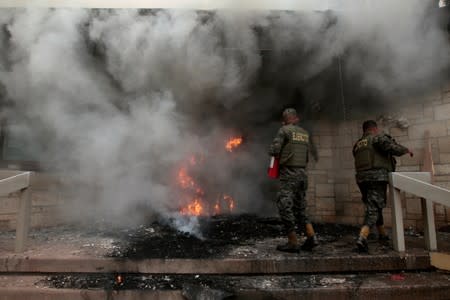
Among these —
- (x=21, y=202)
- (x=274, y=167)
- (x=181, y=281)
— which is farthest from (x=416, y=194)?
(x=21, y=202)

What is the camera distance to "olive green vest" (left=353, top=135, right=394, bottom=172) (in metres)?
4.25

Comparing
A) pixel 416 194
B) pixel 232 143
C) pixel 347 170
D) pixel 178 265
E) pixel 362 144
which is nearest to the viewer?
pixel 178 265

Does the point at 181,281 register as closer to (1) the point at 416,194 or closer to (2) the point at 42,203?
(1) the point at 416,194

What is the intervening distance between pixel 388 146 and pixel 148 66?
4476 mm

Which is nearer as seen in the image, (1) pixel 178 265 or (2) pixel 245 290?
(2) pixel 245 290

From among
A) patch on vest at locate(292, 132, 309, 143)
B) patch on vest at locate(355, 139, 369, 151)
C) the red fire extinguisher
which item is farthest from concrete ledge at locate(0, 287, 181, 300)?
patch on vest at locate(355, 139, 369, 151)

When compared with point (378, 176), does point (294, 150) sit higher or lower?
higher

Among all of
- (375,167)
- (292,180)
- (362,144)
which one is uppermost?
(362,144)

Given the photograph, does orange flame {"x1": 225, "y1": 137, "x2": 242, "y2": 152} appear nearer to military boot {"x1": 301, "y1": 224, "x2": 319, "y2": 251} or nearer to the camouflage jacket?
the camouflage jacket

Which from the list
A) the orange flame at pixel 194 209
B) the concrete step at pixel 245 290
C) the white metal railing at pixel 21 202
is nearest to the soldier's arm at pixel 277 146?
the concrete step at pixel 245 290

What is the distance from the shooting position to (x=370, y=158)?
169 inches

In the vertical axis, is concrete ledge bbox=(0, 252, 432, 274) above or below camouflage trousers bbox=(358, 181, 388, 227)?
below

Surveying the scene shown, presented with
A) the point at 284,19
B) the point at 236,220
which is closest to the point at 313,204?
the point at 236,220

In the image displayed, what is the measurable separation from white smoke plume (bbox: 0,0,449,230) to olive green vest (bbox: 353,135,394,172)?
2.18 meters
